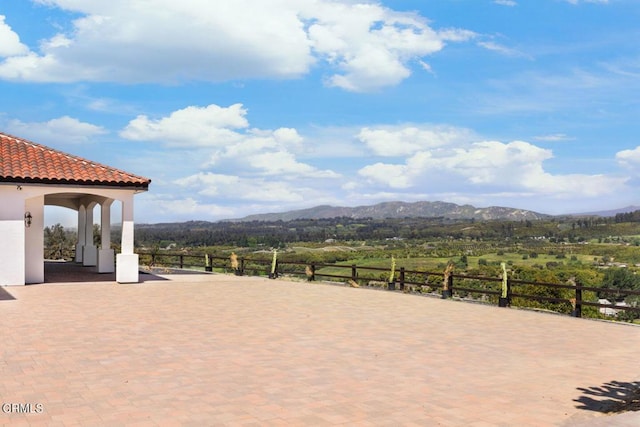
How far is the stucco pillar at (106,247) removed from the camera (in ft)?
81.6

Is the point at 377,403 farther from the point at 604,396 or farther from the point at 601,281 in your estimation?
the point at 601,281

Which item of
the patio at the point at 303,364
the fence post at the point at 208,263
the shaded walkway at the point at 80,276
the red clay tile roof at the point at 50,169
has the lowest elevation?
the patio at the point at 303,364

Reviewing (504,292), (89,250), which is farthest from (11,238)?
(504,292)

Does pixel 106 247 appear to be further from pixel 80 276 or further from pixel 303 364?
pixel 303 364

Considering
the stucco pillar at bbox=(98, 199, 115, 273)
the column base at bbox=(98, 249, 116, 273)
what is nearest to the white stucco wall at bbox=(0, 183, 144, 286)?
the stucco pillar at bbox=(98, 199, 115, 273)

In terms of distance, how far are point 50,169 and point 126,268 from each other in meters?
4.43

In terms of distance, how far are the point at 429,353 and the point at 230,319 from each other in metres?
5.18

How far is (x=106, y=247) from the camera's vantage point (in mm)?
25062

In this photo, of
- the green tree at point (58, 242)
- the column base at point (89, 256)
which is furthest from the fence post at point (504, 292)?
the green tree at point (58, 242)

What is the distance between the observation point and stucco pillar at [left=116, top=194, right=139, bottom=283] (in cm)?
2086

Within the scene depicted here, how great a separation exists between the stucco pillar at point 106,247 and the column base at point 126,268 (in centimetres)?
434

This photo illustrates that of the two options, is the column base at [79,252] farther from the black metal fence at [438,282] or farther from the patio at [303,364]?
the patio at [303,364]

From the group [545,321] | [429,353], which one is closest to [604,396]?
[429,353]

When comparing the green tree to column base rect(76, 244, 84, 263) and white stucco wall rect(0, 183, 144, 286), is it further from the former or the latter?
white stucco wall rect(0, 183, 144, 286)
